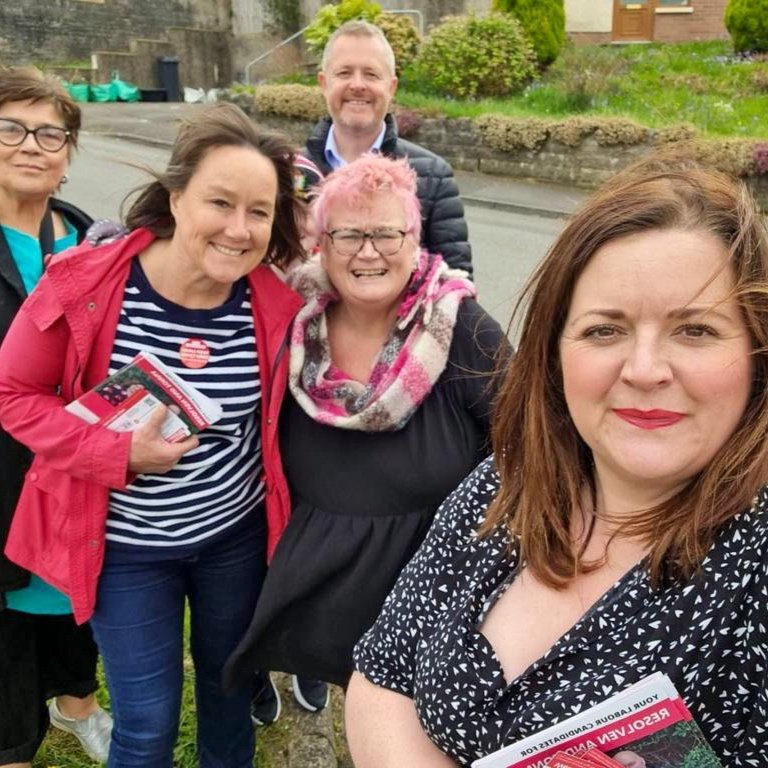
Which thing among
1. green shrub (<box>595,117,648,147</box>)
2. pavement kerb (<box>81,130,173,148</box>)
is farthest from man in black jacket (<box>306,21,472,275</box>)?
pavement kerb (<box>81,130,173,148</box>)

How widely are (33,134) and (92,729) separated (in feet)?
6.49

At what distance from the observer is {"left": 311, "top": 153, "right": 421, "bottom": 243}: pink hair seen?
2135mm

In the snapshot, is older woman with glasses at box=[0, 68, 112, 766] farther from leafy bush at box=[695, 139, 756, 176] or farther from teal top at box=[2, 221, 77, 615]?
leafy bush at box=[695, 139, 756, 176]

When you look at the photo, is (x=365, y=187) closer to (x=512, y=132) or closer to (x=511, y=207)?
(x=511, y=207)

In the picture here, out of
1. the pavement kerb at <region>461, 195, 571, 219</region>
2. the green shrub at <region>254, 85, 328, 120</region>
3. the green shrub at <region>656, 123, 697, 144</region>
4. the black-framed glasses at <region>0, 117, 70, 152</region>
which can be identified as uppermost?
the green shrub at <region>254, 85, 328, 120</region>

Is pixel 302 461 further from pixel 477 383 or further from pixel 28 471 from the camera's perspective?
pixel 28 471

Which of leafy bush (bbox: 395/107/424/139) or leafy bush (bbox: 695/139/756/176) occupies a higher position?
leafy bush (bbox: 395/107/424/139)

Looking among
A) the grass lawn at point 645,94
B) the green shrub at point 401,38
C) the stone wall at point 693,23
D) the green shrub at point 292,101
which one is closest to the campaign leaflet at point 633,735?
the grass lawn at point 645,94

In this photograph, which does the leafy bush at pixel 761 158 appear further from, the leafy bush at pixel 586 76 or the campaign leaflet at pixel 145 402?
the campaign leaflet at pixel 145 402

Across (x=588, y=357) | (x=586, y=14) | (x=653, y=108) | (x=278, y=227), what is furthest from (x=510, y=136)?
(x=588, y=357)

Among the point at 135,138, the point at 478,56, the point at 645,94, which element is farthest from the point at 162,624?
the point at 135,138

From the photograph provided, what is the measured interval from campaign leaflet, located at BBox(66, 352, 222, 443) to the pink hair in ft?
1.86

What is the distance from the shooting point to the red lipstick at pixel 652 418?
123cm

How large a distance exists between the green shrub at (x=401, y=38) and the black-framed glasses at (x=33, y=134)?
13120 mm
